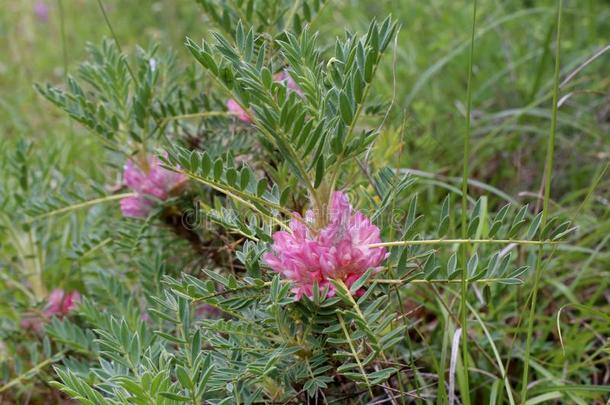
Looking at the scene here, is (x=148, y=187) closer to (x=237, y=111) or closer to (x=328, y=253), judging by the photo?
(x=237, y=111)

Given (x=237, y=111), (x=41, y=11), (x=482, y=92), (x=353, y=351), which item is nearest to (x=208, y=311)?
(x=237, y=111)

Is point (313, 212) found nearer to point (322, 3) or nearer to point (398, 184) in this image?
point (398, 184)

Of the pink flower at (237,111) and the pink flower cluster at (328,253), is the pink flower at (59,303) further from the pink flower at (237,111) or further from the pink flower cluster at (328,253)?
the pink flower cluster at (328,253)

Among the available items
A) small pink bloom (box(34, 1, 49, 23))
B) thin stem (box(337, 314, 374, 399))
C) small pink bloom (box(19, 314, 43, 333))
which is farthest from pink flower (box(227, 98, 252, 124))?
small pink bloom (box(34, 1, 49, 23))

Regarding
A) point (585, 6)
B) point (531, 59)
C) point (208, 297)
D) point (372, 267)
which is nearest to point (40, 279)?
point (208, 297)

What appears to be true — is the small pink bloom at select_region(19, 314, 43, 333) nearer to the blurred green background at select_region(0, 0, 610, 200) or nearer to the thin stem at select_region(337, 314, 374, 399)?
the blurred green background at select_region(0, 0, 610, 200)
